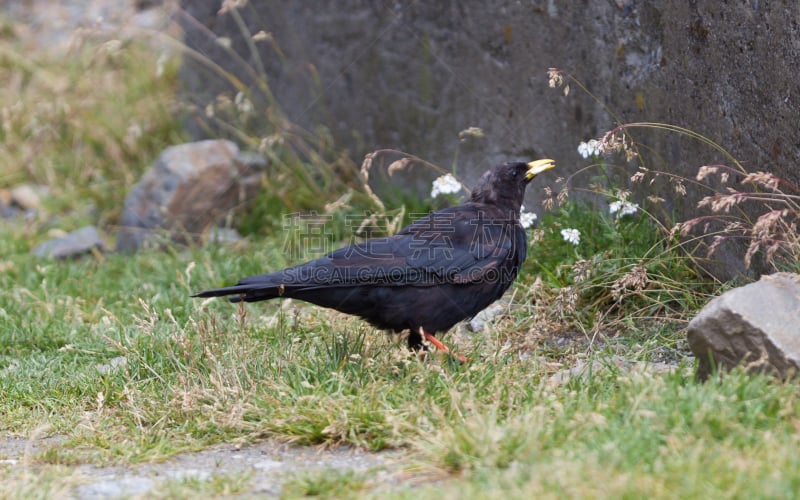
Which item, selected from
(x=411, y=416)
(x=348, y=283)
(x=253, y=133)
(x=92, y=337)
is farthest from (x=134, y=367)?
(x=253, y=133)

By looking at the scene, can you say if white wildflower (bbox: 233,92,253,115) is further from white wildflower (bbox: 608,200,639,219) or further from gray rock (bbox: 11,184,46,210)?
white wildflower (bbox: 608,200,639,219)

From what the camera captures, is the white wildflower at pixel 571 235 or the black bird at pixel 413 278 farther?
the white wildflower at pixel 571 235

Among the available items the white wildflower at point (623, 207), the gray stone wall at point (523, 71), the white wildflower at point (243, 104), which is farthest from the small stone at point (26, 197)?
the white wildflower at point (623, 207)

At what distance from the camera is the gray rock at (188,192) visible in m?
7.28

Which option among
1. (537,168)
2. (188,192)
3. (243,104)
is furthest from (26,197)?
(537,168)

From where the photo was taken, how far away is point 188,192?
288 inches

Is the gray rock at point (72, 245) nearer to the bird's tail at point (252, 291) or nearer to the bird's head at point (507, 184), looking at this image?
the bird's tail at point (252, 291)

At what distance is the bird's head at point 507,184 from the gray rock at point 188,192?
Answer: 125 inches

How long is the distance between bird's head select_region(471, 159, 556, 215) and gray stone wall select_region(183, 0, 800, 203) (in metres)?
0.74

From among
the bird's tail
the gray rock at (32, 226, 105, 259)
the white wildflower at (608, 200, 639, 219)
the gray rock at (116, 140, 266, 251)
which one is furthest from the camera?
the gray rock at (116, 140, 266, 251)

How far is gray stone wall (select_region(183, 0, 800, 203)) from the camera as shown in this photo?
4184mm

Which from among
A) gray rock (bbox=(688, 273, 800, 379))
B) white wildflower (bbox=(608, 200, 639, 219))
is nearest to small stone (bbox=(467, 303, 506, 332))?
white wildflower (bbox=(608, 200, 639, 219))

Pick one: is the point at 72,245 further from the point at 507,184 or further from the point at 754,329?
the point at 754,329

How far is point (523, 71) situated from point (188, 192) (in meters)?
2.95
